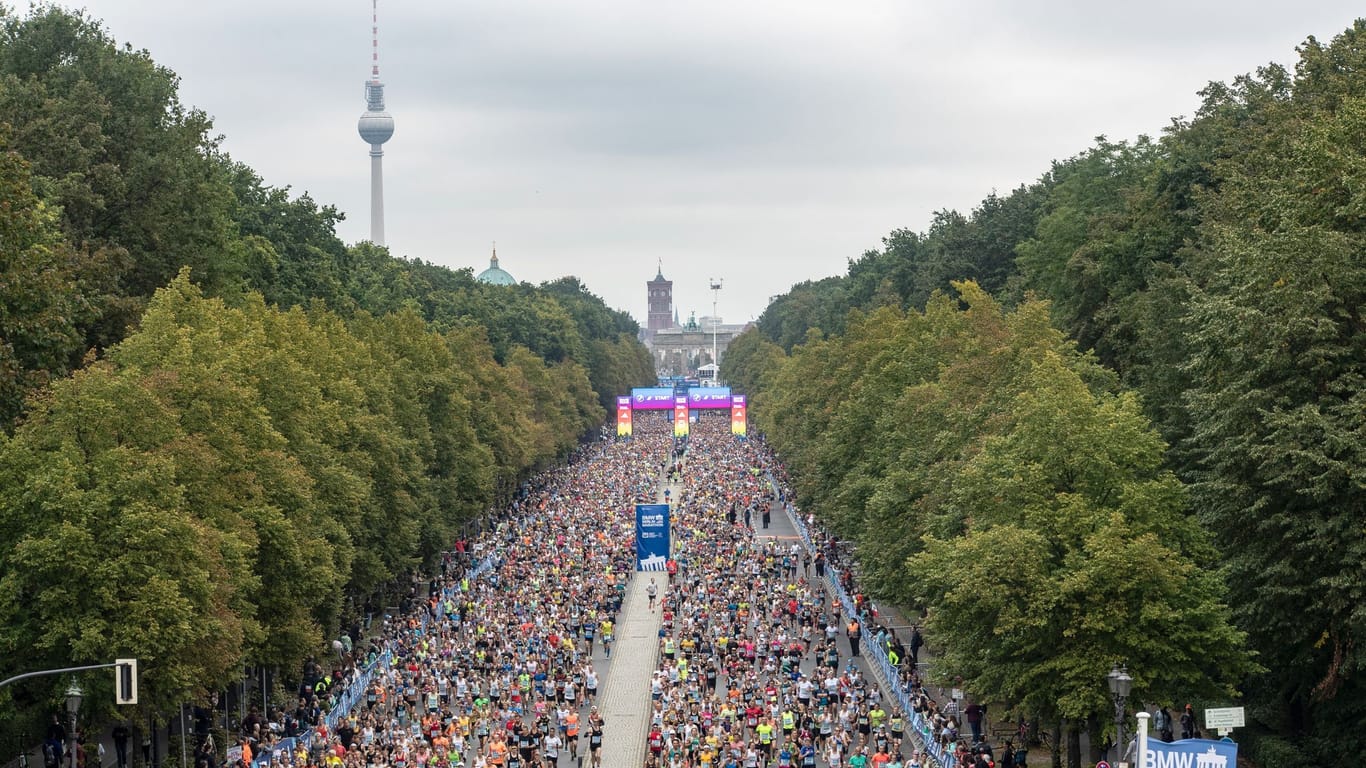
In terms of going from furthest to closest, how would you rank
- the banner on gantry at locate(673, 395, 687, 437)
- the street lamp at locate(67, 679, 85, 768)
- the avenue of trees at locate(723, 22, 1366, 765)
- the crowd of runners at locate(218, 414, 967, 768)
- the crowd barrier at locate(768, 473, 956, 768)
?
the banner on gantry at locate(673, 395, 687, 437)
the crowd of runners at locate(218, 414, 967, 768)
the crowd barrier at locate(768, 473, 956, 768)
the avenue of trees at locate(723, 22, 1366, 765)
the street lamp at locate(67, 679, 85, 768)

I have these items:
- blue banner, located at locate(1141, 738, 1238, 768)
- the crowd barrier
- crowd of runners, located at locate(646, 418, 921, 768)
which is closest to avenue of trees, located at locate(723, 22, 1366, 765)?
the crowd barrier

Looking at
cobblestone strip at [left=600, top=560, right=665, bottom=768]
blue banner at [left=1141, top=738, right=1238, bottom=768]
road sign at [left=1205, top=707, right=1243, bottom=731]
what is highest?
blue banner at [left=1141, top=738, right=1238, bottom=768]

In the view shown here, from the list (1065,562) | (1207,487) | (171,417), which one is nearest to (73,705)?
(171,417)

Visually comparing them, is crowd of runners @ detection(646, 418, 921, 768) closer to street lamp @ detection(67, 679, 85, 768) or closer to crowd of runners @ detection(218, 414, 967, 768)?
crowd of runners @ detection(218, 414, 967, 768)

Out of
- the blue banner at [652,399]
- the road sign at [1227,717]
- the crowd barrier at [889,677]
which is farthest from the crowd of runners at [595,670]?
the blue banner at [652,399]

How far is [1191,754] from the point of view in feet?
74.8

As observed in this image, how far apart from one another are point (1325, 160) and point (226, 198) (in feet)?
166

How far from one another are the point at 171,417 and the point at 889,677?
21.8m

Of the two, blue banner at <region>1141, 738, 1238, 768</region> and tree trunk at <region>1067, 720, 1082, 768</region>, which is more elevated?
blue banner at <region>1141, 738, 1238, 768</region>

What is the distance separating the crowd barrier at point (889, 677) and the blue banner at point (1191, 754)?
15.1 meters

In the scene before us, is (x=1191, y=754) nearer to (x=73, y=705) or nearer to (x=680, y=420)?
(x=73, y=705)

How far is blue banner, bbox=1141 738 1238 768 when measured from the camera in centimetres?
2258

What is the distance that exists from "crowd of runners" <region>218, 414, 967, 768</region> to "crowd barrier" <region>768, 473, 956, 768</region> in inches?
19.8

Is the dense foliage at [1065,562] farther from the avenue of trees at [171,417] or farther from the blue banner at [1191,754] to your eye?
the avenue of trees at [171,417]
